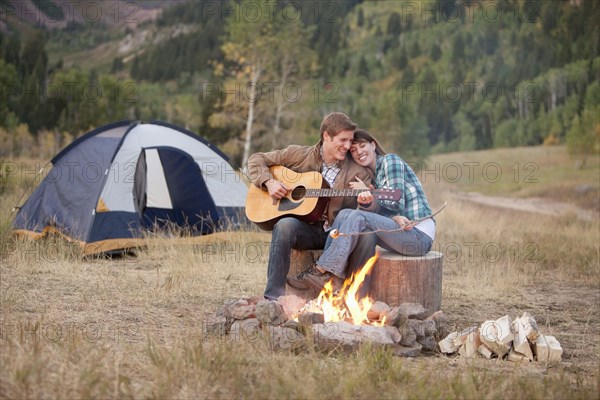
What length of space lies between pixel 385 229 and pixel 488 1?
210 ft

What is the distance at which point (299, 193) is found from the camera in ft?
19.7

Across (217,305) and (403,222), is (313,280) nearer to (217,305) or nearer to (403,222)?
(403,222)

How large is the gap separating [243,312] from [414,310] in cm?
110

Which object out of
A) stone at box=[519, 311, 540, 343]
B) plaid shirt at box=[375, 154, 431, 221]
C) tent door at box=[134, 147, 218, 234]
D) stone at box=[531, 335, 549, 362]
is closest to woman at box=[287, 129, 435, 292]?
plaid shirt at box=[375, 154, 431, 221]

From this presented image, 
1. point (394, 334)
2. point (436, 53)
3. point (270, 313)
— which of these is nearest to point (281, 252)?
point (270, 313)

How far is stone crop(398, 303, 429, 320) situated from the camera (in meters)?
5.28

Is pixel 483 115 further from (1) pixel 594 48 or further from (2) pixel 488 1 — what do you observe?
(2) pixel 488 1

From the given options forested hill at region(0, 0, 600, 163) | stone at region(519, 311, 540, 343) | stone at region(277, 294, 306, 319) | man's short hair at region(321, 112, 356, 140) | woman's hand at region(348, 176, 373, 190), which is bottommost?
stone at region(519, 311, 540, 343)

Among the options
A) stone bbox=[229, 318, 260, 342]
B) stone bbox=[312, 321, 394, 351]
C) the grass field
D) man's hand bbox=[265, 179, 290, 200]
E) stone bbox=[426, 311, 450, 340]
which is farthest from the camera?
man's hand bbox=[265, 179, 290, 200]

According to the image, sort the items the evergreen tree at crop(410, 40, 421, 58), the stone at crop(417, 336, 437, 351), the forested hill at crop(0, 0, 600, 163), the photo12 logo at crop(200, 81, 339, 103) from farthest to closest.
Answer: the evergreen tree at crop(410, 40, 421, 58)
the forested hill at crop(0, 0, 600, 163)
the photo12 logo at crop(200, 81, 339, 103)
the stone at crop(417, 336, 437, 351)

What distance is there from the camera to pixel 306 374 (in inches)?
159

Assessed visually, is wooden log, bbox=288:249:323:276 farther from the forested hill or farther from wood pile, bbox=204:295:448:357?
the forested hill

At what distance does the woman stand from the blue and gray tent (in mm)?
3962

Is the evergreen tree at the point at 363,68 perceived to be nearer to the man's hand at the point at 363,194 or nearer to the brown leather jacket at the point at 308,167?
the brown leather jacket at the point at 308,167
